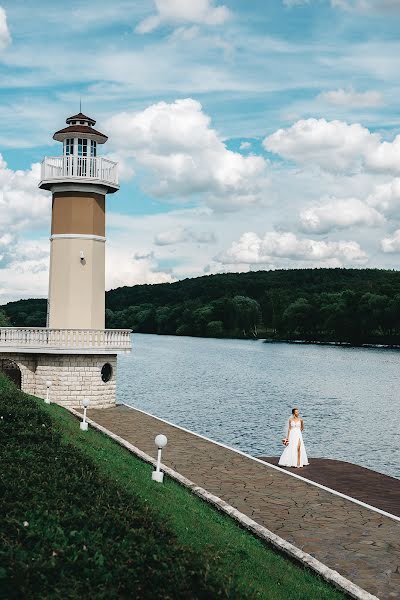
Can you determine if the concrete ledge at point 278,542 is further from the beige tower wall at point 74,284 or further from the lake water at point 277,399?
the beige tower wall at point 74,284

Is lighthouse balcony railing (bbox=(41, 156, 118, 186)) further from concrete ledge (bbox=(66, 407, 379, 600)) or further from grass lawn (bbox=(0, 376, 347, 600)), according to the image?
grass lawn (bbox=(0, 376, 347, 600))

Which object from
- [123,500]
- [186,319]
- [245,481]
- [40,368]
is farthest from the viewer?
[186,319]

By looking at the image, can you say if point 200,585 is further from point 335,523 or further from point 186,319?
point 186,319

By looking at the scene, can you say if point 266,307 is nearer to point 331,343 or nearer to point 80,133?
point 331,343

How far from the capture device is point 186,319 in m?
148

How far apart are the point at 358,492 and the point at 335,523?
4257 millimetres

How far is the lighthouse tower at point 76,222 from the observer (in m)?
28.0

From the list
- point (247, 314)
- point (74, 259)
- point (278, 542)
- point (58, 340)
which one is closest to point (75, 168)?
point (74, 259)

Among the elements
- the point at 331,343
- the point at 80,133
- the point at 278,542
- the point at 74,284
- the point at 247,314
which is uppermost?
the point at 80,133

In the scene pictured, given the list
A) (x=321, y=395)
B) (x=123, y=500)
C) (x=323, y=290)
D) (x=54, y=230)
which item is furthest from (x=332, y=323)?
(x=123, y=500)

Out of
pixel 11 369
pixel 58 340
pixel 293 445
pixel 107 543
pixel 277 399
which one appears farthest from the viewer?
pixel 277 399

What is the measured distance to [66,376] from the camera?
2714 cm

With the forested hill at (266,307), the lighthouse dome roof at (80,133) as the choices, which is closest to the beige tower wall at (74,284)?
the lighthouse dome roof at (80,133)

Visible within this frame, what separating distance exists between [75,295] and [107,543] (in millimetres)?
21242
